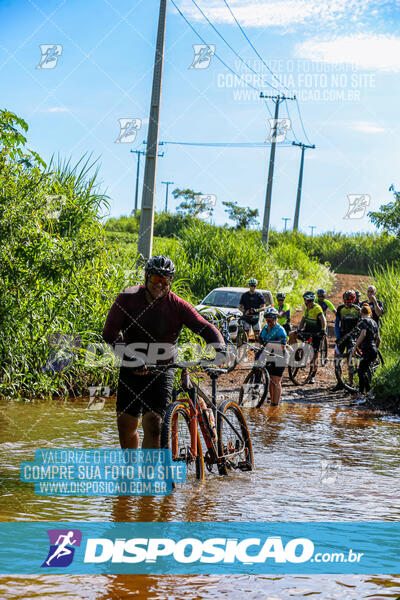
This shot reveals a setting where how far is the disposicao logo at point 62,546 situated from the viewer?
5.17 metres

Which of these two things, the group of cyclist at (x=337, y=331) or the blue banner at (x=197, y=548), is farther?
the group of cyclist at (x=337, y=331)

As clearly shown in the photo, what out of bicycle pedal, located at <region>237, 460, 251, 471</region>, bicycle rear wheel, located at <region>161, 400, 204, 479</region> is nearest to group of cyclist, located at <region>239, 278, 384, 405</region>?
bicycle pedal, located at <region>237, 460, 251, 471</region>

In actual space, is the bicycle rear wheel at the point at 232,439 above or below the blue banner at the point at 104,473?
above

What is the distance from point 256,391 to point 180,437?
249 inches

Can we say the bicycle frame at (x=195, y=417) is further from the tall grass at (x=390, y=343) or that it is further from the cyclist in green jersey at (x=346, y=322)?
the cyclist in green jersey at (x=346, y=322)

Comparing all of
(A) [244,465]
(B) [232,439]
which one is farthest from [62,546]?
(A) [244,465]

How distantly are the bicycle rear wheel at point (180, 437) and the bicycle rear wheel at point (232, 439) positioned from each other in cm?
42

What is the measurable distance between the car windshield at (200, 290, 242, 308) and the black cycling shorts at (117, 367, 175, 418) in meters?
14.6

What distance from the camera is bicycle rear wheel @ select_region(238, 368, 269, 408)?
42.7 feet

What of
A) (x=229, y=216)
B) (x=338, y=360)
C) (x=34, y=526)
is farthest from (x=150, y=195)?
(x=229, y=216)

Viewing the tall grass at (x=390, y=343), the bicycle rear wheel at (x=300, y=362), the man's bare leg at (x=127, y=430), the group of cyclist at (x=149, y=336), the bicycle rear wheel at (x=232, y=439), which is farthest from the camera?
the bicycle rear wheel at (x=300, y=362)

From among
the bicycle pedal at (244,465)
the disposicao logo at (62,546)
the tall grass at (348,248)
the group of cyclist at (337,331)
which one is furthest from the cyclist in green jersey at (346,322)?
the tall grass at (348,248)

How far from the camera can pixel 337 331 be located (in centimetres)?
1564

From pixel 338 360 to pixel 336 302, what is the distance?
21.9 metres
